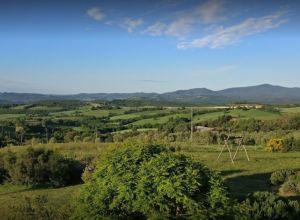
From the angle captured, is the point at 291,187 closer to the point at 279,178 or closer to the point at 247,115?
the point at 279,178

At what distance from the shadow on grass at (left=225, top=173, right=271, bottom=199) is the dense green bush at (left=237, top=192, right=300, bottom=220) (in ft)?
13.2

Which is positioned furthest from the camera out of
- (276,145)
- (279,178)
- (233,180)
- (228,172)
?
(276,145)

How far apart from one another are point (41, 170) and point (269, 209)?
44.5 ft

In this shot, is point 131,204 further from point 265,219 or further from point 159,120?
point 159,120

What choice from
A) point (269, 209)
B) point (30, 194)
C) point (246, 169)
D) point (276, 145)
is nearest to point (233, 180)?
point (246, 169)

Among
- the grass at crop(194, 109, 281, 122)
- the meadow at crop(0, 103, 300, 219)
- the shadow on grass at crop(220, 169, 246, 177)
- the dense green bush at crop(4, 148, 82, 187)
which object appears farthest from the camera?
the grass at crop(194, 109, 281, 122)

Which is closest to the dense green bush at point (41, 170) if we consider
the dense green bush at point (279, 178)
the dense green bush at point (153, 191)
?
the dense green bush at point (279, 178)

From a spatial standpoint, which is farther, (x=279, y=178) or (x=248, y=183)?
(x=248, y=183)

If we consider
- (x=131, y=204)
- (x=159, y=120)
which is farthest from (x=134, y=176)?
(x=159, y=120)

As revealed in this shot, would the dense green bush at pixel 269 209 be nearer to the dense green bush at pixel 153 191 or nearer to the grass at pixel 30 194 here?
the dense green bush at pixel 153 191

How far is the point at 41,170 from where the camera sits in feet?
74.6

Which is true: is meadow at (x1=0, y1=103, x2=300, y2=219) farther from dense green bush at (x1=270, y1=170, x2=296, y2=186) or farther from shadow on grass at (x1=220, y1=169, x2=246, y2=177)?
dense green bush at (x1=270, y1=170, x2=296, y2=186)

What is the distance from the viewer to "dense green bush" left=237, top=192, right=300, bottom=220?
40.6 ft

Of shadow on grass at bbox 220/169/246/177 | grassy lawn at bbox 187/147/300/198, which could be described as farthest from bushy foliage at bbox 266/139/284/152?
shadow on grass at bbox 220/169/246/177
